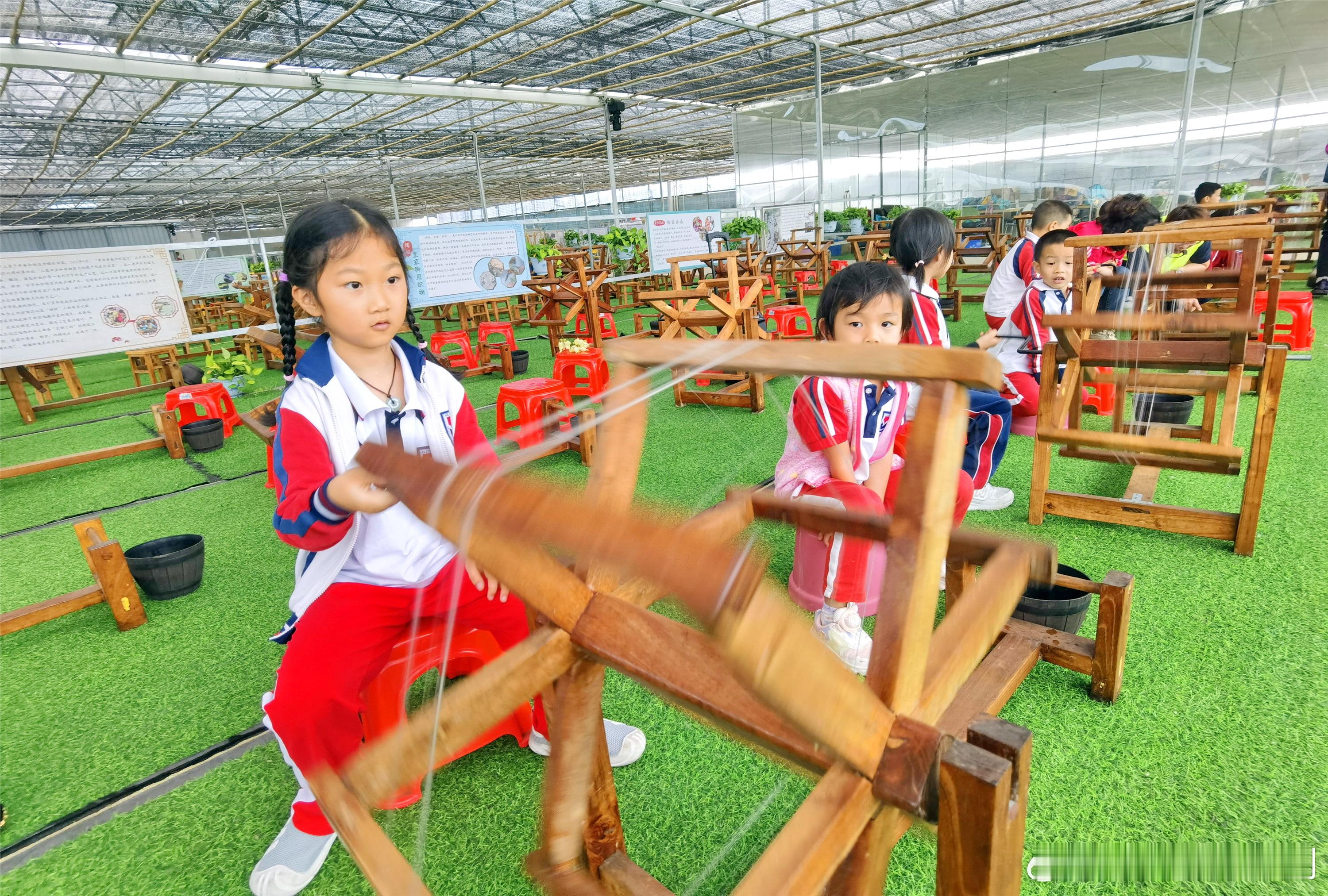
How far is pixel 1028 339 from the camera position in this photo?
10.8 ft

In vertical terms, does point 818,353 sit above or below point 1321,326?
above

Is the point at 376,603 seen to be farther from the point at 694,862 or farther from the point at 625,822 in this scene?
the point at 694,862

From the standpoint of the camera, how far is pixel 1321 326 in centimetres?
588

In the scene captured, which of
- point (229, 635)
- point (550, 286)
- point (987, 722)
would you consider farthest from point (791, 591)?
point (550, 286)

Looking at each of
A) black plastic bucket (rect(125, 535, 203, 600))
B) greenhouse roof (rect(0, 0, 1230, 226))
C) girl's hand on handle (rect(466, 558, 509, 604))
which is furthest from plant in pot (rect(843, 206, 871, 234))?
girl's hand on handle (rect(466, 558, 509, 604))

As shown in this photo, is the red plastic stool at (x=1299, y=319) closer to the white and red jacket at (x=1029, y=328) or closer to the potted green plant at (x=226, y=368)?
the white and red jacket at (x=1029, y=328)

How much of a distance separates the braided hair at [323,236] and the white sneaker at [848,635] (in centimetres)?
153

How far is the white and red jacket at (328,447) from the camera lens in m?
1.27

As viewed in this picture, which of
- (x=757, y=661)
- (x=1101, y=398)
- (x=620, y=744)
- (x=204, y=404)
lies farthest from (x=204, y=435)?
(x=1101, y=398)

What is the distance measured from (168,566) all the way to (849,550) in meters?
2.66

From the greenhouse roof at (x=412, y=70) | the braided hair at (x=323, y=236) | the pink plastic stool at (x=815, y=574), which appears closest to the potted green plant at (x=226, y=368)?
the greenhouse roof at (x=412, y=70)

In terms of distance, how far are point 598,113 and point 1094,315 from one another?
42.0ft

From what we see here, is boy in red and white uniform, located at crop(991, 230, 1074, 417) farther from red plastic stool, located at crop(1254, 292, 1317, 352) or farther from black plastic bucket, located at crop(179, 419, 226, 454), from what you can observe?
black plastic bucket, located at crop(179, 419, 226, 454)

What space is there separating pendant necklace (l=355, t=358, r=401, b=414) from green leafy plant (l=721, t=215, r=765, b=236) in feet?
33.5
